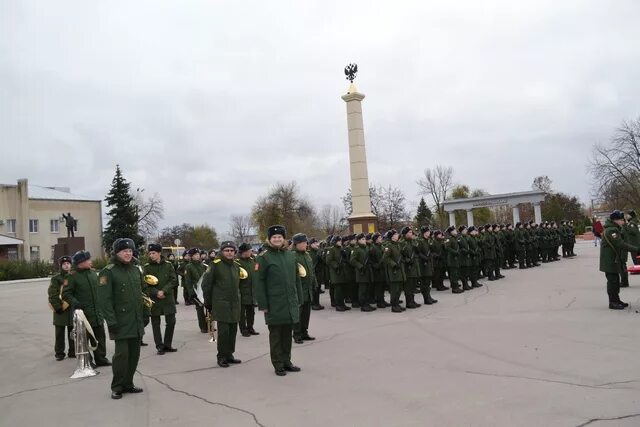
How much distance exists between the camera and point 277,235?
7195 millimetres

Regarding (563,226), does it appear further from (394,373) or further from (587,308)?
(394,373)

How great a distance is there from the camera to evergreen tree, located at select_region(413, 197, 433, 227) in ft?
214

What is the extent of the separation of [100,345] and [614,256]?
9.34 metres

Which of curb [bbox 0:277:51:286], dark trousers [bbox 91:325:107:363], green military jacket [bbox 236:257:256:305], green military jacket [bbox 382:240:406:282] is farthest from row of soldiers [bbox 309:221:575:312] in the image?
curb [bbox 0:277:51:286]

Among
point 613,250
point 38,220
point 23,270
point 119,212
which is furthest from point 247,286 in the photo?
point 38,220

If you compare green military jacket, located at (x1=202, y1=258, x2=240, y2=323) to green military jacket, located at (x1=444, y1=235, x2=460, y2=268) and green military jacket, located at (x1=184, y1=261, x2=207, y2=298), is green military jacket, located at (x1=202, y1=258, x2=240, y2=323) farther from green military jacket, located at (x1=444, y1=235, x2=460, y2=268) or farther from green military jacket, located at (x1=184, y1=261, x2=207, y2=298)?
green military jacket, located at (x1=444, y1=235, x2=460, y2=268)

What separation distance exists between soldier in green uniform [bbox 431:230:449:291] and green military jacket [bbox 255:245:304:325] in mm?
8838

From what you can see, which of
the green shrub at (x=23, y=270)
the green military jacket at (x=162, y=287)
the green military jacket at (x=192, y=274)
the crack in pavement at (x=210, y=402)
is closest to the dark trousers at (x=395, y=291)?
the green military jacket at (x=192, y=274)

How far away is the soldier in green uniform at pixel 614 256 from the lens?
9.50 m

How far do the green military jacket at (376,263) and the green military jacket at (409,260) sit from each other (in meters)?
0.56

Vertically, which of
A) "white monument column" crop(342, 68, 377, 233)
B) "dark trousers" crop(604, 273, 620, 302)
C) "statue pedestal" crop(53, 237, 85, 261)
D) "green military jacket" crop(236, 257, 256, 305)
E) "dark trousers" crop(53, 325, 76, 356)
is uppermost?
"white monument column" crop(342, 68, 377, 233)

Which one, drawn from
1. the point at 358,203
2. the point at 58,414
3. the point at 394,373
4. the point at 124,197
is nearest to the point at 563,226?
the point at 358,203

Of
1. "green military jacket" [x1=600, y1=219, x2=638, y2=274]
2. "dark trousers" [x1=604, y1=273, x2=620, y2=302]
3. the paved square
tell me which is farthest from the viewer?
"dark trousers" [x1=604, y1=273, x2=620, y2=302]

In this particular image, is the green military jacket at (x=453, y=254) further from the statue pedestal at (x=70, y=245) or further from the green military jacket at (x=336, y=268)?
the statue pedestal at (x=70, y=245)
